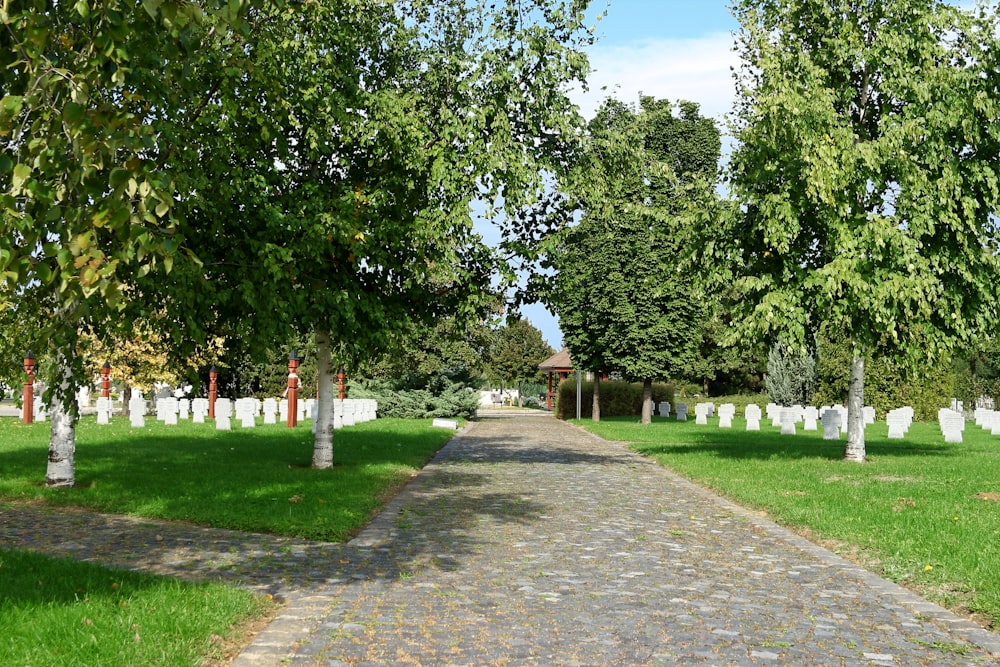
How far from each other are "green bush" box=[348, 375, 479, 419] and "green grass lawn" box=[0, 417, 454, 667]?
48.1 ft

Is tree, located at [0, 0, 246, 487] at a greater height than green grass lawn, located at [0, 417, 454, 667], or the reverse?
tree, located at [0, 0, 246, 487]

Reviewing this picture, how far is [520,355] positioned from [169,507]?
297ft

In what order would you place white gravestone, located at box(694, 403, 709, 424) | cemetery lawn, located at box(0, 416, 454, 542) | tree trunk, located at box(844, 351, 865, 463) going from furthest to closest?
white gravestone, located at box(694, 403, 709, 424)
tree trunk, located at box(844, 351, 865, 463)
cemetery lawn, located at box(0, 416, 454, 542)

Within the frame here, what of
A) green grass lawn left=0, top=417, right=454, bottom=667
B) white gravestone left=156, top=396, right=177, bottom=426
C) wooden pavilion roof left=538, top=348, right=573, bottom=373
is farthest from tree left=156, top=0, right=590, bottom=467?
wooden pavilion roof left=538, top=348, right=573, bottom=373

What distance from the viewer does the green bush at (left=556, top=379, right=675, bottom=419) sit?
55812 mm

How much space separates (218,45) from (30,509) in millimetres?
6539

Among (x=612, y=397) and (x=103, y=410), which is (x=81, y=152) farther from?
(x=612, y=397)

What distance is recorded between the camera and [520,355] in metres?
102

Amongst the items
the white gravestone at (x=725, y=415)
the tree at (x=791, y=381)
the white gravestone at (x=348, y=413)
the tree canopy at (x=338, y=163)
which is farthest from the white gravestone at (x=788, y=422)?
the tree at (x=791, y=381)

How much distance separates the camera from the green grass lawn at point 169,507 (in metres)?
5.92

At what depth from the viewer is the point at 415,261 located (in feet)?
50.8

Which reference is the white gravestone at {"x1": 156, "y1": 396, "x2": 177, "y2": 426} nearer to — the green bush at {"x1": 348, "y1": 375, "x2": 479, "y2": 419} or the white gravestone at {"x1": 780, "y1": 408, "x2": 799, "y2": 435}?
the green bush at {"x1": 348, "y1": 375, "x2": 479, "y2": 419}

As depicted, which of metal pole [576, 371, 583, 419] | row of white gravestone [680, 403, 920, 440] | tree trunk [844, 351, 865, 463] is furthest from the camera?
metal pole [576, 371, 583, 419]

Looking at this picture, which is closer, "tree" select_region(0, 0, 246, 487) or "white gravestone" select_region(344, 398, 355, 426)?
"tree" select_region(0, 0, 246, 487)
